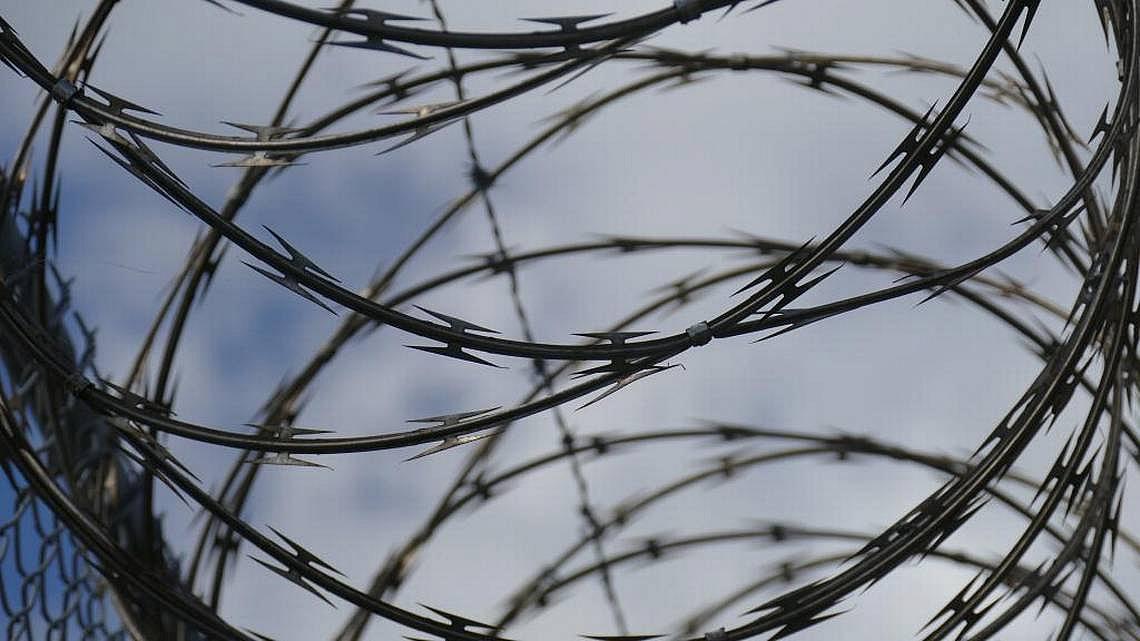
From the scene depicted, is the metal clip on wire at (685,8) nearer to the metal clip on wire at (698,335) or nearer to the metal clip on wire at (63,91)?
the metal clip on wire at (698,335)

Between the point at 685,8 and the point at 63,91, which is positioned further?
the point at 63,91

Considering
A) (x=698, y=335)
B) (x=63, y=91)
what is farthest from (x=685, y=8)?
(x=63, y=91)

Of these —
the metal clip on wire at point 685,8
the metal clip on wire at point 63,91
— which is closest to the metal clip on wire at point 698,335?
the metal clip on wire at point 685,8

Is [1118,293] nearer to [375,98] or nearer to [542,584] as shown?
[375,98]

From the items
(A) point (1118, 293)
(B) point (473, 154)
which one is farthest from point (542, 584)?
(A) point (1118, 293)

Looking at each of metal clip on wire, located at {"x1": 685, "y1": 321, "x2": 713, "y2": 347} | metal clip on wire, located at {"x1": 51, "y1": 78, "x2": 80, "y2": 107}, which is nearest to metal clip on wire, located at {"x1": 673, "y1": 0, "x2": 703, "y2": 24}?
metal clip on wire, located at {"x1": 685, "y1": 321, "x2": 713, "y2": 347}

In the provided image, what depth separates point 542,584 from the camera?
1131cm

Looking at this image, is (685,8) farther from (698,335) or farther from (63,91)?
(63,91)

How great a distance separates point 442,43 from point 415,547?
232 inches

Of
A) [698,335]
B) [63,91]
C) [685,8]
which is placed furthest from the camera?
[698,335]

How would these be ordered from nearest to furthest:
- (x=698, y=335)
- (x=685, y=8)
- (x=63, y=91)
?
1. (x=685, y=8)
2. (x=63, y=91)
3. (x=698, y=335)

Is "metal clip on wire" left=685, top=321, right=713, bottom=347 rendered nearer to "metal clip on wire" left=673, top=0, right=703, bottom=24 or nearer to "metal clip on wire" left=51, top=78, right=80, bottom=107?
"metal clip on wire" left=673, top=0, right=703, bottom=24

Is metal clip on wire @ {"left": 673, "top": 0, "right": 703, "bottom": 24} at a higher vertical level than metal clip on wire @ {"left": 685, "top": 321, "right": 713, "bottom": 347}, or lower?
higher

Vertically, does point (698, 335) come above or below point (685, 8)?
below
